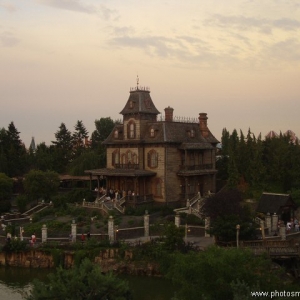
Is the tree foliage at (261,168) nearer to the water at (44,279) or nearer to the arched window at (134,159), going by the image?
the arched window at (134,159)

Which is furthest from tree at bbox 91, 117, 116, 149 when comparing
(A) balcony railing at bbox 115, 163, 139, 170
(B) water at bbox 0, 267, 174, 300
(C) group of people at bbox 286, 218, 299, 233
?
(B) water at bbox 0, 267, 174, 300

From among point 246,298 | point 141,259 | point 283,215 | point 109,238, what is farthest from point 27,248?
point 246,298

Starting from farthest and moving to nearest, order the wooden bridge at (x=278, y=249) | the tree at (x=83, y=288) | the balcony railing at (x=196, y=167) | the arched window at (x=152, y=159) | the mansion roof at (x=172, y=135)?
the balcony railing at (x=196, y=167) < the arched window at (x=152, y=159) < the mansion roof at (x=172, y=135) < the wooden bridge at (x=278, y=249) < the tree at (x=83, y=288)

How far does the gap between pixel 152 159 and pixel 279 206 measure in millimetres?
13194

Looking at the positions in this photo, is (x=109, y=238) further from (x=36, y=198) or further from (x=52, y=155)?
(x=52, y=155)

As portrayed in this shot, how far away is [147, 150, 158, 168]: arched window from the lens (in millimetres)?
49112

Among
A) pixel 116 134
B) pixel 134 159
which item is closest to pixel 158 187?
pixel 134 159

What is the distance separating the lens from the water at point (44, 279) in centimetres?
2987

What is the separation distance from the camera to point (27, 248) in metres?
36.9

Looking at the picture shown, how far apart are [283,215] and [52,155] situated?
36.4 meters

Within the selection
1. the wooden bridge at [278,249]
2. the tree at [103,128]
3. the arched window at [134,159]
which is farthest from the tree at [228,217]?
the tree at [103,128]

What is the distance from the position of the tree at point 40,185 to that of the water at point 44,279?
16.4m

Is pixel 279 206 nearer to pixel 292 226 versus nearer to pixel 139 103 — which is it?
pixel 292 226

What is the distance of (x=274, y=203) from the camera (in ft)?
138
